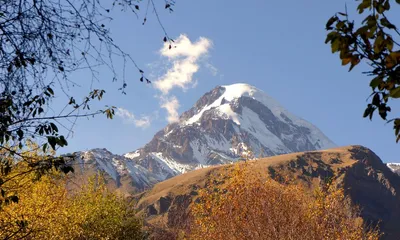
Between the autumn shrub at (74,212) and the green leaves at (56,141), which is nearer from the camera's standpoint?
the green leaves at (56,141)

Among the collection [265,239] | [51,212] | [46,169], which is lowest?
[265,239]

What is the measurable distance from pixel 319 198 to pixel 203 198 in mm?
12266

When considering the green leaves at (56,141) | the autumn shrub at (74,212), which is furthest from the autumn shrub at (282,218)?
the green leaves at (56,141)

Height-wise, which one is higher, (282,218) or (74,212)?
(74,212)

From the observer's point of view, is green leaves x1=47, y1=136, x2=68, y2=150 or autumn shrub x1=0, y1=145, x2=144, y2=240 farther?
autumn shrub x1=0, y1=145, x2=144, y2=240

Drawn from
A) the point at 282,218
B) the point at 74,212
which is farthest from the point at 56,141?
the point at 74,212

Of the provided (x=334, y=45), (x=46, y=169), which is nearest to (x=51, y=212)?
(x=46, y=169)

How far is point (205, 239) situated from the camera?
27.3 meters

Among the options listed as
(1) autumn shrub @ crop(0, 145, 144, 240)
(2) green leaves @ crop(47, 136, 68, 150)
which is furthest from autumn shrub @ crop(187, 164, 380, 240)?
(2) green leaves @ crop(47, 136, 68, 150)

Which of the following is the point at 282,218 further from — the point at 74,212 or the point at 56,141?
the point at 56,141

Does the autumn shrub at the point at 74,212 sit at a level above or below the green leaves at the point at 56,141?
above

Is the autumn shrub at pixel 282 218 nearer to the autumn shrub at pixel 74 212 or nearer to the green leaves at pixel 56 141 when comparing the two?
the autumn shrub at pixel 74 212

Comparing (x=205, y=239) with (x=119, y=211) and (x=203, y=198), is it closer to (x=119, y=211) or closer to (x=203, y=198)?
(x=119, y=211)

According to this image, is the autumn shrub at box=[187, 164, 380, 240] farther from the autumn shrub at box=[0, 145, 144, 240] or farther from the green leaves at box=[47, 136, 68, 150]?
the green leaves at box=[47, 136, 68, 150]
